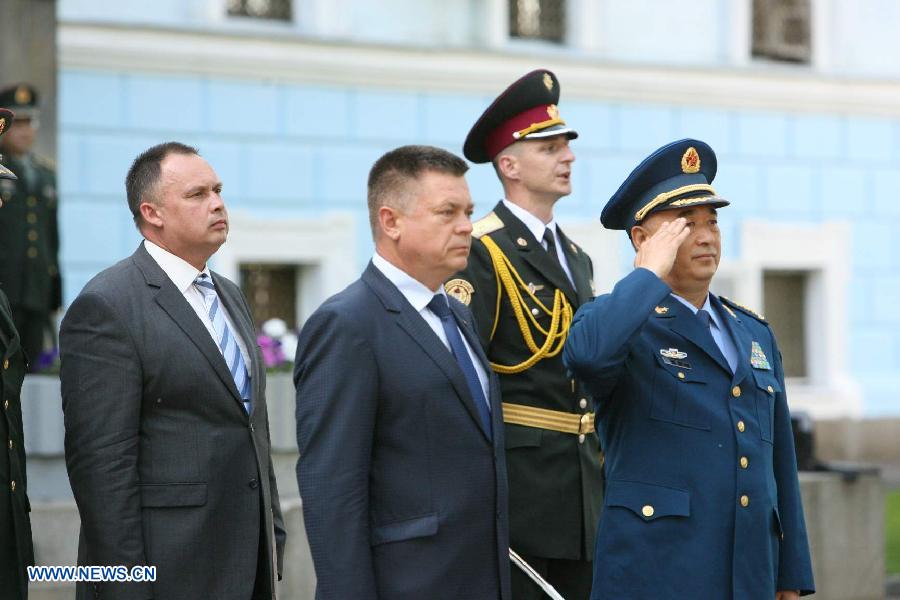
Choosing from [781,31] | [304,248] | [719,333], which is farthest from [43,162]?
[781,31]

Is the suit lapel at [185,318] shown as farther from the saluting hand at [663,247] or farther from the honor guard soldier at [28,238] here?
the honor guard soldier at [28,238]

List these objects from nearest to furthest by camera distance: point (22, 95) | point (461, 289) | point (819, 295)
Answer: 1. point (461, 289)
2. point (22, 95)
3. point (819, 295)

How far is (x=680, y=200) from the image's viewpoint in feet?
13.4

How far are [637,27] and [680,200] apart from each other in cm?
926

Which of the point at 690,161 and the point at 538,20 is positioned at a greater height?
the point at 538,20

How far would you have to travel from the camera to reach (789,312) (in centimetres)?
1432

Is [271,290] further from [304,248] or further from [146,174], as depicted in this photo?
[146,174]

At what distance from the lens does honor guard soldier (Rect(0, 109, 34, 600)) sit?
14.0ft

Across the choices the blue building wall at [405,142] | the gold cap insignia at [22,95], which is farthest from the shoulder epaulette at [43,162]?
the blue building wall at [405,142]

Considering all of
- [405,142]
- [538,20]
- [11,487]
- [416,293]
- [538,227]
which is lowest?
[11,487]

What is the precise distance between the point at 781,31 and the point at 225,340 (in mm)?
10426

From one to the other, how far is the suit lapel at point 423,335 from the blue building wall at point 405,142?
7.28 metres

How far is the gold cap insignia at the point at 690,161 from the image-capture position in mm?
4172

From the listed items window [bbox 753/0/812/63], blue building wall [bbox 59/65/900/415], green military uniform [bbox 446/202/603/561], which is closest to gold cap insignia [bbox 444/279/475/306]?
green military uniform [bbox 446/202/603/561]
